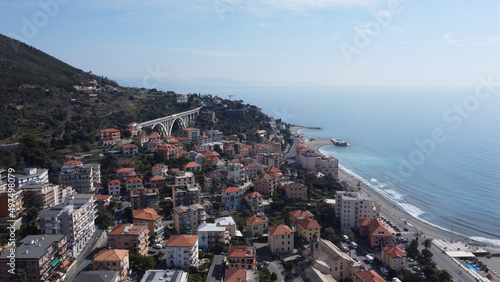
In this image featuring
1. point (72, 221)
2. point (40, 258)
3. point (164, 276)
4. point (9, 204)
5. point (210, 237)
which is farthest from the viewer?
point (210, 237)

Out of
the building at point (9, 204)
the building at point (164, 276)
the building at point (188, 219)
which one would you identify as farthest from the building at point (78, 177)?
the building at point (164, 276)

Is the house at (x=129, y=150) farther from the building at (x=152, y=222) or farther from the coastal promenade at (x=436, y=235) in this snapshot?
the coastal promenade at (x=436, y=235)

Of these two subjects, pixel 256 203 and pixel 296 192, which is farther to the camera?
pixel 296 192

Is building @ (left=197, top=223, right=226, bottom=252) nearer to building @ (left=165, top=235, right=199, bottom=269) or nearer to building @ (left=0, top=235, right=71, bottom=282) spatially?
building @ (left=165, top=235, right=199, bottom=269)

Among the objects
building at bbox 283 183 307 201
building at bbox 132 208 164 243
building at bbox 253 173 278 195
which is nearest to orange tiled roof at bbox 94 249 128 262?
building at bbox 132 208 164 243

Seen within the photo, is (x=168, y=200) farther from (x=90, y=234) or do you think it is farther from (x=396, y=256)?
(x=396, y=256)

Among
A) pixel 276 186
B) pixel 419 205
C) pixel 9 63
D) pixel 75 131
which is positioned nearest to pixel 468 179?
pixel 419 205

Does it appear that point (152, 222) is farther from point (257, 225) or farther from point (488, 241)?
point (488, 241)

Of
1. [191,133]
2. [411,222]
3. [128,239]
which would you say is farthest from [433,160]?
[128,239]
